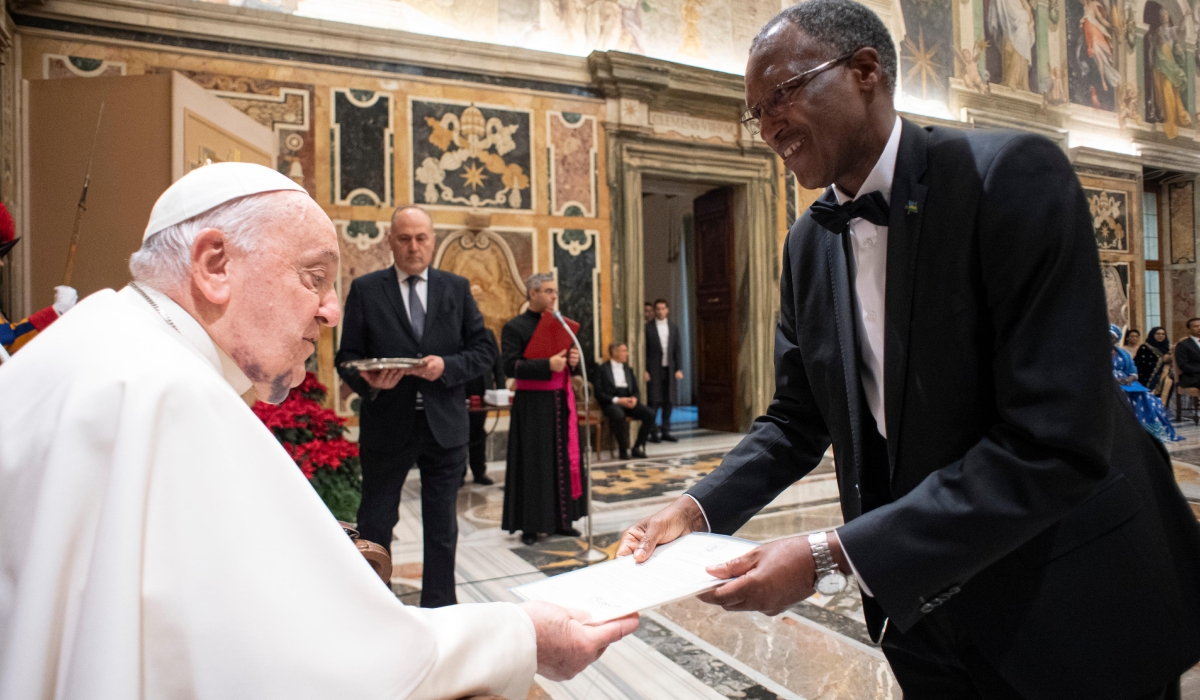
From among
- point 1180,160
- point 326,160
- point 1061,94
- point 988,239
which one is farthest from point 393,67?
point 1180,160

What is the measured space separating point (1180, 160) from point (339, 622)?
19878mm

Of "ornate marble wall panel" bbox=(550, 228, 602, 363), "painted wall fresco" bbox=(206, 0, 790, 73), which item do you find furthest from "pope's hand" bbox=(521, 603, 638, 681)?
"painted wall fresco" bbox=(206, 0, 790, 73)

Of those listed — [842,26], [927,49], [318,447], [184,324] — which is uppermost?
[927,49]

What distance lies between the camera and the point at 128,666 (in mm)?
856

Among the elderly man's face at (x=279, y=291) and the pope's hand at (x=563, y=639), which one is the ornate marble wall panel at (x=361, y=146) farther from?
the pope's hand at (x=563, y=639)

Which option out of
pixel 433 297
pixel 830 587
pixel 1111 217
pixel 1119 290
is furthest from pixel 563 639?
pixel 1111 217

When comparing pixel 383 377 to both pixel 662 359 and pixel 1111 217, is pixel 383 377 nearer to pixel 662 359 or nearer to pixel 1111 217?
pixel 662 359

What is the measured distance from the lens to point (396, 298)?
3.98 metres

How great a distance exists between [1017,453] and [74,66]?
28.7 ft

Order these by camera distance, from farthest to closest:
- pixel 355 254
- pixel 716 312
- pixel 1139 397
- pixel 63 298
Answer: pixel 716 312, pixel 1139 397, pixel 355 254, pixel 63 298

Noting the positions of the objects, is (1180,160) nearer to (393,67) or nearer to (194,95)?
(393,67)

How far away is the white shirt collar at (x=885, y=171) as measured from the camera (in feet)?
4.47

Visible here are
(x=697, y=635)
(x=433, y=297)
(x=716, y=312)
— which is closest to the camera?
(x=697, y=635)

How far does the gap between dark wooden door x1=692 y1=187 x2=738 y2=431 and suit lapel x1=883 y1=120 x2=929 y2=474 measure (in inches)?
385
